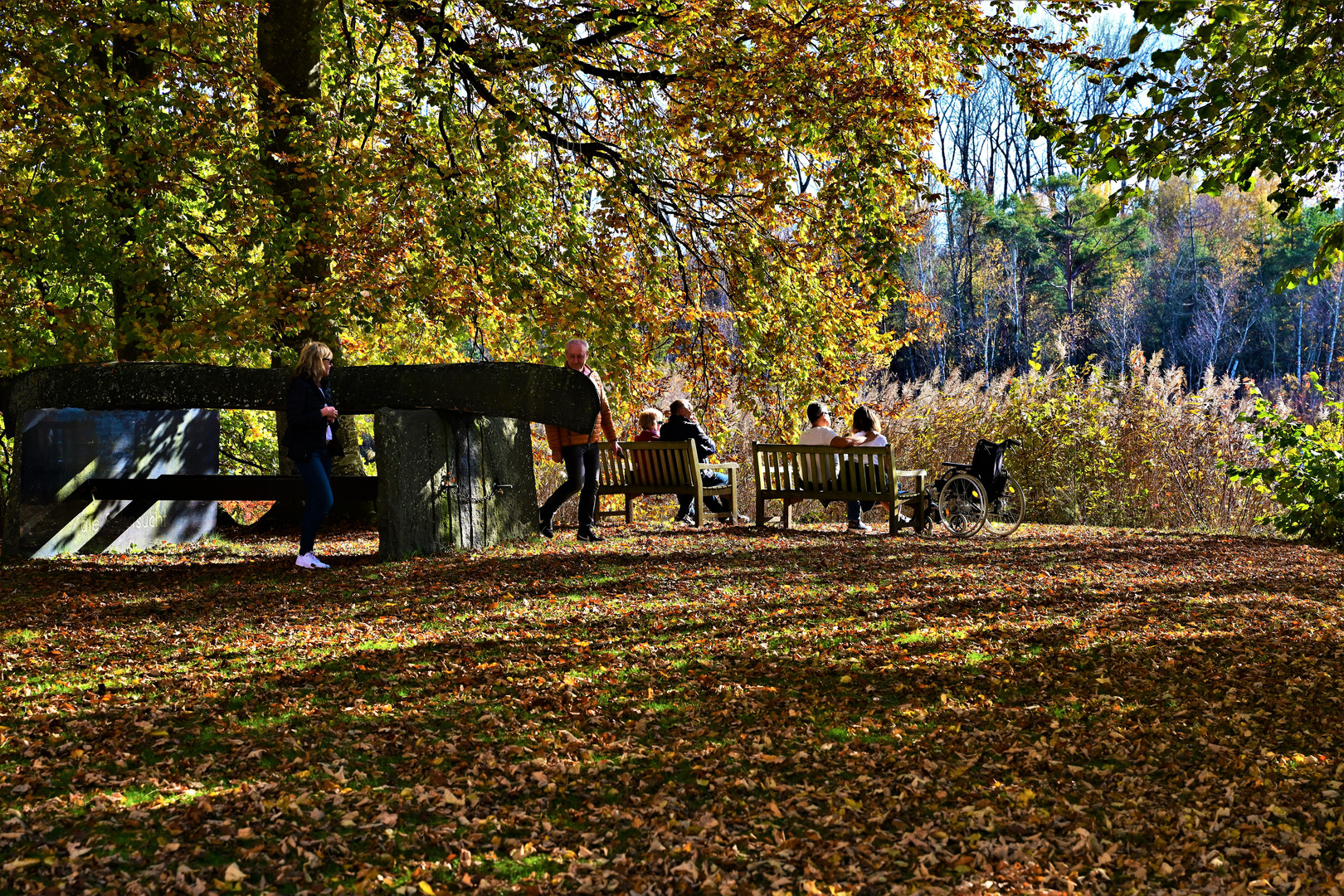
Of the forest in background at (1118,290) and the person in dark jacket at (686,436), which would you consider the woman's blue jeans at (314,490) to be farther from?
the forest in background at (1118,290)

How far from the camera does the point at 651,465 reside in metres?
10.3

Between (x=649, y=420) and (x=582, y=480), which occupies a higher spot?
(x=649, y=420)

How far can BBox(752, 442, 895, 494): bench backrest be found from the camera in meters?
9.90

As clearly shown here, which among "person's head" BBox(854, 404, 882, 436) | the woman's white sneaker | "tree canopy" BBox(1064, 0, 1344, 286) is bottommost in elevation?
the woman's white sneaker

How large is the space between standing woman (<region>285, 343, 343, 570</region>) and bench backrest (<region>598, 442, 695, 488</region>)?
308 centimetres

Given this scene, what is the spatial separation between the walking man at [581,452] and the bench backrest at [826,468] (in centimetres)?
185

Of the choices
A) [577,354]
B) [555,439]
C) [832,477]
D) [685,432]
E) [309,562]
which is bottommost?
[309,562]

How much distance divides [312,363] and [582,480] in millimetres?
2440

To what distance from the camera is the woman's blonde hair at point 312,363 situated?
7.24m

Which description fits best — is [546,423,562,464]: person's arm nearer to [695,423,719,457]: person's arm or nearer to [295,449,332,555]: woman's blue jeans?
[295,449,332,555]: woman's blue jeans

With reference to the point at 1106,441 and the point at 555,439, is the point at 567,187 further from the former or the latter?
the point at 1106,441

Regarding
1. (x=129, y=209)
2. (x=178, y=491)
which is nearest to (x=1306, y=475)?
(x=178, y=491)

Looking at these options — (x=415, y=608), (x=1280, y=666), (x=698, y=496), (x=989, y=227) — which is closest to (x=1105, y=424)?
(x=698, y=496)

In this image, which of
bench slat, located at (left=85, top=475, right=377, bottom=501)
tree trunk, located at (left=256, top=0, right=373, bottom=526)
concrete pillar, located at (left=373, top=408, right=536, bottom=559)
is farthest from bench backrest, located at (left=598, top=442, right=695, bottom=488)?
tree trunk, located at (left=256, top=0, right=373, bottom=526)
